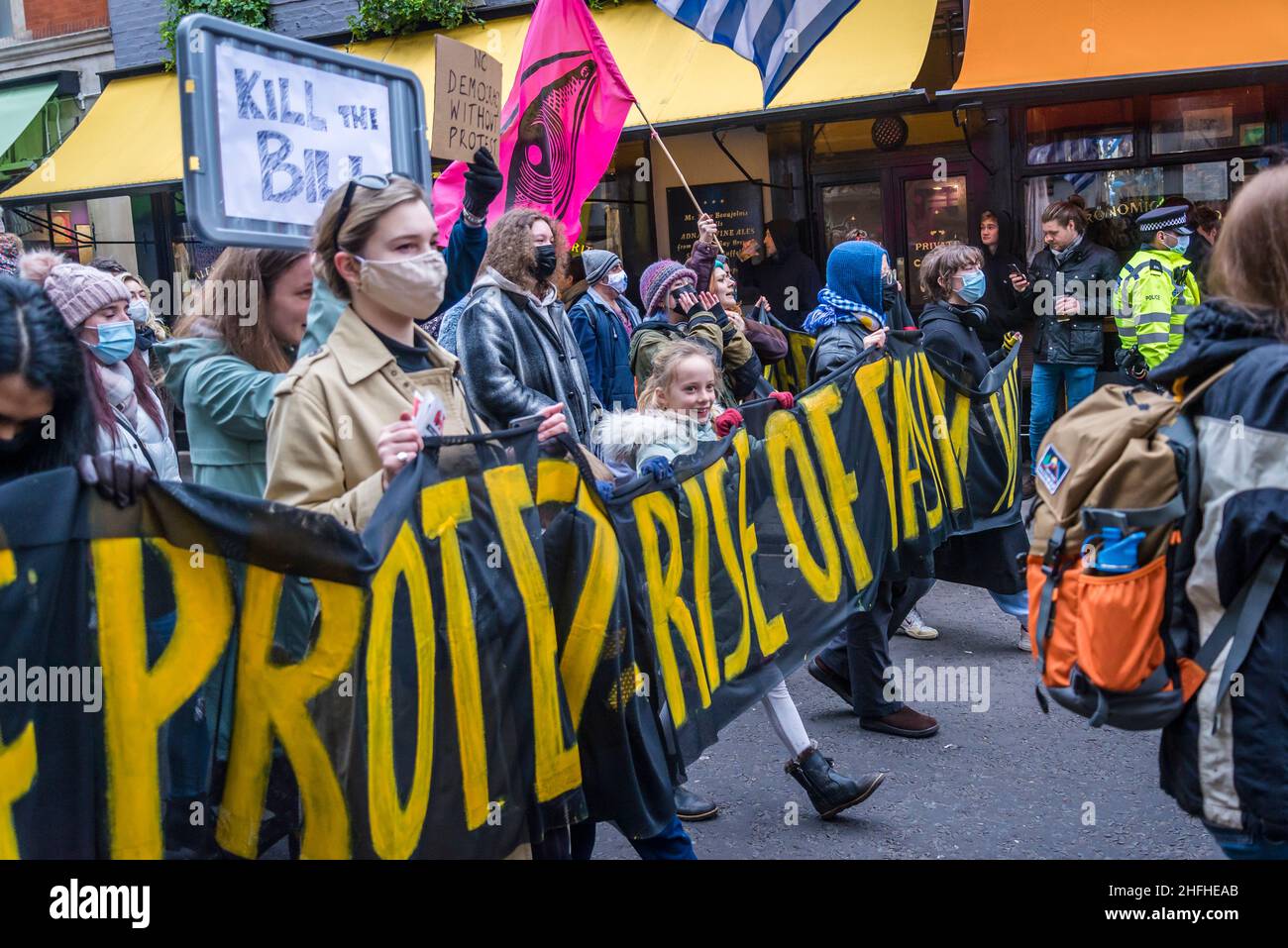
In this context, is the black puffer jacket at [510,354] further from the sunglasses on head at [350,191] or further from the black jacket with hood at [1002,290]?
the black jacket with hood at [1002,290]

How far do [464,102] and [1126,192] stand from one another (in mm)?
7634

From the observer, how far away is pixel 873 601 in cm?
519

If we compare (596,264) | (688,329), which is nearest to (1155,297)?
(688,329)

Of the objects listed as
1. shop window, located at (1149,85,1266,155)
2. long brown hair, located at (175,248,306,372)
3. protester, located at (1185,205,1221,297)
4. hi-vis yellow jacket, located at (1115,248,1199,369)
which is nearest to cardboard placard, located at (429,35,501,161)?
long brown hair, located at (175,248,306,372)

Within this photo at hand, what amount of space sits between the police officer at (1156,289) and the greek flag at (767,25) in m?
2.78

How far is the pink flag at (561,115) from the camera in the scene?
6.62 metres

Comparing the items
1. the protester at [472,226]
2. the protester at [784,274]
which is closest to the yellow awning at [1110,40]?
the protester at [784,274]

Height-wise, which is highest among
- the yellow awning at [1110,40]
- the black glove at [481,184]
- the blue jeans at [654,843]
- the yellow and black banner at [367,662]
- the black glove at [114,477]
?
the yellow awning at [1110,40]

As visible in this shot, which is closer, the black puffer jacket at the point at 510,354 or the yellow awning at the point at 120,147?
the black puffer jacket at the point at 510,354

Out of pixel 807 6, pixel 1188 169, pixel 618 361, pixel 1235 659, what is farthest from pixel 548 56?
pixel 1188 169

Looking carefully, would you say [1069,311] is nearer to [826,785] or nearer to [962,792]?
[962,792]

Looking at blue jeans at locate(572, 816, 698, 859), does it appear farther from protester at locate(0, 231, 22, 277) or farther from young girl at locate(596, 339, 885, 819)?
protester at locate(0, 231, 22, 277)

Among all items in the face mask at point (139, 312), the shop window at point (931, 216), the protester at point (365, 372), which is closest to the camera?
the protester at point (365, 372)

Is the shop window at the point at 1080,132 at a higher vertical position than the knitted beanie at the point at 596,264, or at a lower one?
higher
